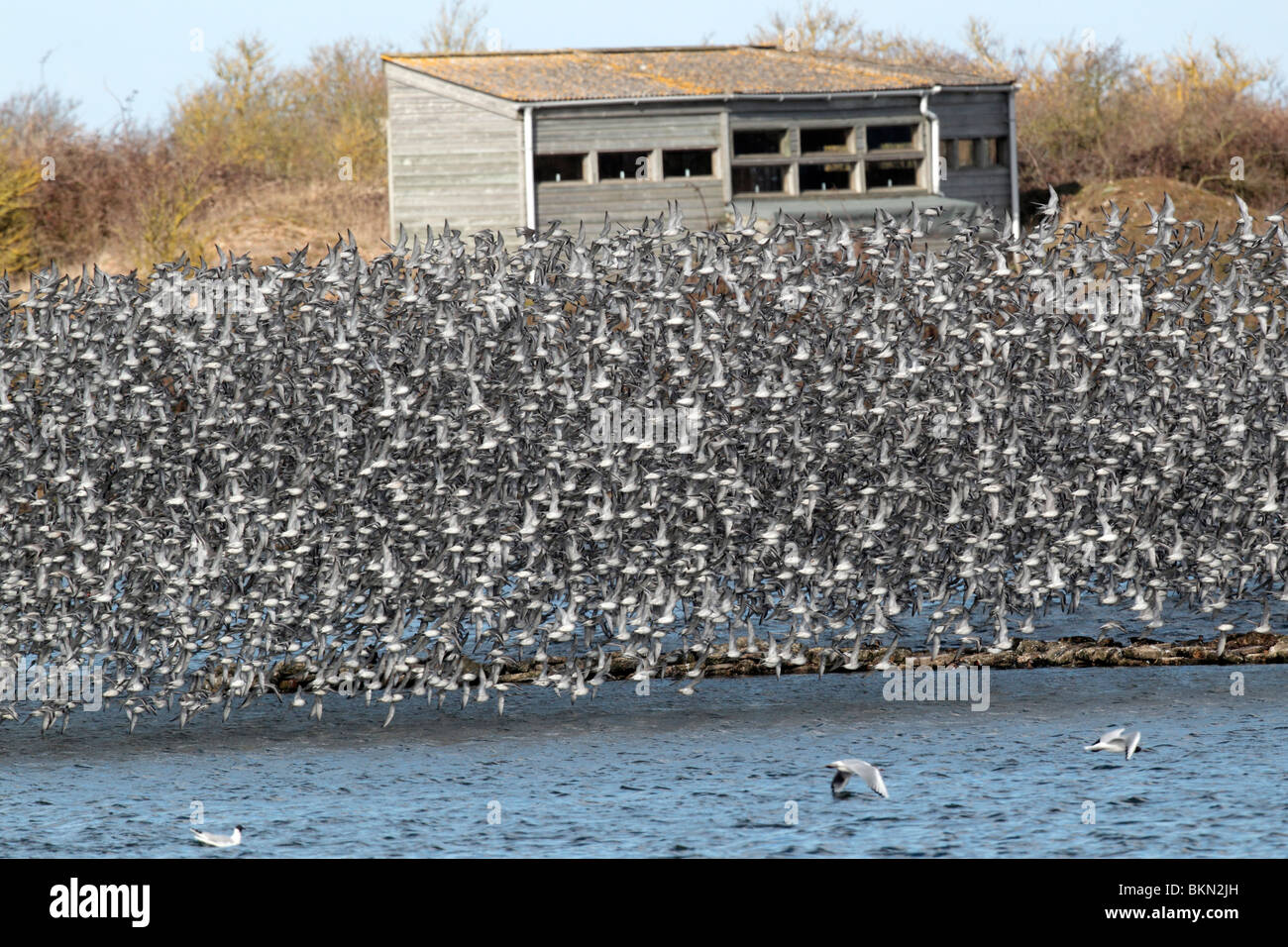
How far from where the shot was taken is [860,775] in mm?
5758

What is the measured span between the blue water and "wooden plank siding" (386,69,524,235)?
2163 centimetres

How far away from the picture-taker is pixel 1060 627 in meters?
8.59

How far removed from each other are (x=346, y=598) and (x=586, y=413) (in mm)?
1456

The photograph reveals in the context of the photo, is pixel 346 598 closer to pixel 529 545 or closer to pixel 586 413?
pixel 529 545

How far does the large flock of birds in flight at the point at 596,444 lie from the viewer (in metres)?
6.57

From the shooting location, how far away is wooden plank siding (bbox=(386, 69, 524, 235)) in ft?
91.8

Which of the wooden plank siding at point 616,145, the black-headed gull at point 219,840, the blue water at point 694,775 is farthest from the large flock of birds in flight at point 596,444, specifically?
the wooden plank siding at point 616,145

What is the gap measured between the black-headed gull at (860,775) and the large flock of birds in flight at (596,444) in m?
1.22
